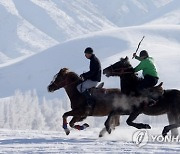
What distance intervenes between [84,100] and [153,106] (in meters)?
2.87

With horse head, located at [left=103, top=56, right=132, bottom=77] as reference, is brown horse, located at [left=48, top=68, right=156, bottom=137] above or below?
below

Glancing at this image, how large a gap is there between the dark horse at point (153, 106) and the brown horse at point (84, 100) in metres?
0.37

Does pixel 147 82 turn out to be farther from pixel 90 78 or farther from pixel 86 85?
pixel 86 85

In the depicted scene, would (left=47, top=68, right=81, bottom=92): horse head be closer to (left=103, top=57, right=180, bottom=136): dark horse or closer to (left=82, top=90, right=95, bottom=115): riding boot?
(left=82, top=90, right=95, bottom=115): riding boot

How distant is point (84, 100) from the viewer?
75.7ft

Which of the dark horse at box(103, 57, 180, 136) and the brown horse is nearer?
the dark horse at box(103, 57, 180, 136)

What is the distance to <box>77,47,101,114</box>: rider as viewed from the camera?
75.3ft

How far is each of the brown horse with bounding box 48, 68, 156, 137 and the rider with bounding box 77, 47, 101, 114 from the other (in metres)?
0.18

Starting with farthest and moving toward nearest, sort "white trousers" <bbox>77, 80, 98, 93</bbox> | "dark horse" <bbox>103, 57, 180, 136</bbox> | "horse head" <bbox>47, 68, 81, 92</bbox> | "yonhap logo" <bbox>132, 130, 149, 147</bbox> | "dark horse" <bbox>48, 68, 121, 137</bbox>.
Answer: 1. "horse head" <bbox>47, 68, 81, 92</bbox>
2. "white trousers" <bbox>77, 80, 98, 93</bbox>
3. "dark horse" <bbox>48, 68, 121, 137</bbox>
4. "dark horse" <bbox>103, 57, 180, 136</bbox>
5. "yonhap logo" <bbox>132, 130, 149, 147</bbox>

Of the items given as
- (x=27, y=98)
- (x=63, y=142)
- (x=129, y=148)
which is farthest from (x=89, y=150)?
(x=27, y=98)

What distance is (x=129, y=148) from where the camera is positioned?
1797 centimetres

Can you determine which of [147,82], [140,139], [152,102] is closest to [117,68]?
[147,82]

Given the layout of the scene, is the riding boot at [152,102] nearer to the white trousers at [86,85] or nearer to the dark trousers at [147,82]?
the dark trousers at [147,82]

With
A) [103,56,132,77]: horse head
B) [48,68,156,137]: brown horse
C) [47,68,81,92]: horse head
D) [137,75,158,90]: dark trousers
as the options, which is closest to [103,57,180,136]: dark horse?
[103,56,132,77]: horse head
